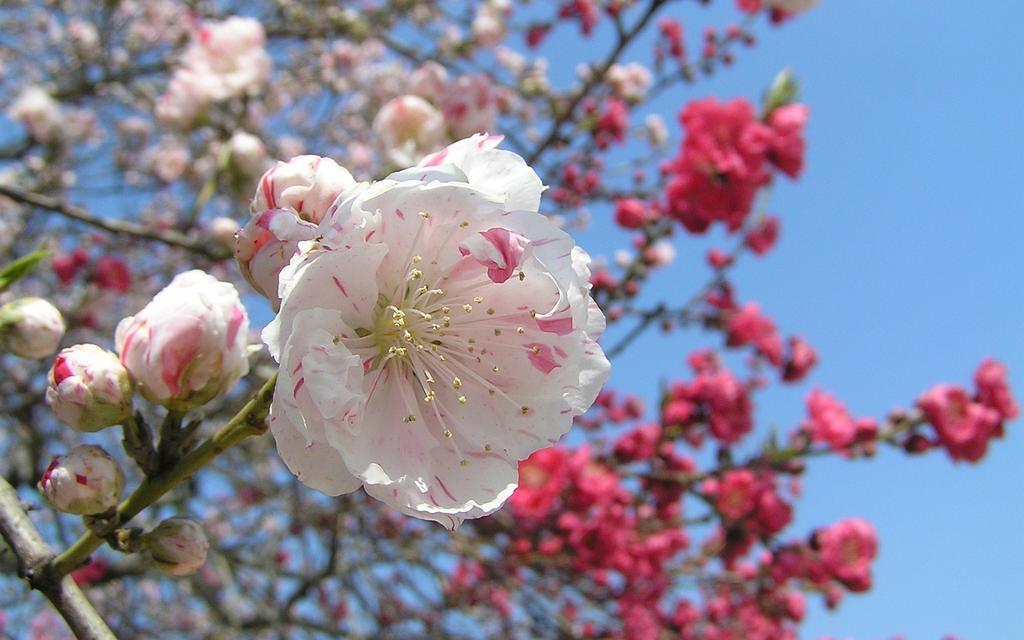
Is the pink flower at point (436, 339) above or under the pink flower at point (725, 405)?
above

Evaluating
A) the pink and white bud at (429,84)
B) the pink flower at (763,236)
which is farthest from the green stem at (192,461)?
the pink flower at (763,236)

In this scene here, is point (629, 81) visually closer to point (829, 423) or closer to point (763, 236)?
point (763, 236)

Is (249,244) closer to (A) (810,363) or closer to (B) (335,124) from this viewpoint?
(A) (810,363)

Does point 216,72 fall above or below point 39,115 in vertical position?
above

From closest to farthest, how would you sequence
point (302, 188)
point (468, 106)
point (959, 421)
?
point (302, 188), point (468, 106), point (959, 421)

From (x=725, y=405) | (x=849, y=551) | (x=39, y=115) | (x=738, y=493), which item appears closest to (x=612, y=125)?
(x=725, y=405)

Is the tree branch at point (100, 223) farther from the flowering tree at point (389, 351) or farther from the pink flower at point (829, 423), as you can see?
the pink flower at point (829, 423)
